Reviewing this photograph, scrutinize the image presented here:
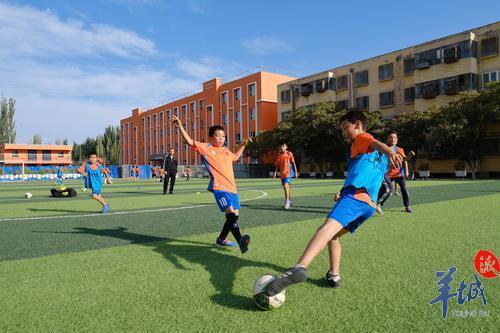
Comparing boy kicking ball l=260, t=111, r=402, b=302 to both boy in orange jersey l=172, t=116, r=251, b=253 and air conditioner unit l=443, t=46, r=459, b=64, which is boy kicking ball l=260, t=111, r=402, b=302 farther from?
air conditioner unit l=443, t=46, r=459, b=64

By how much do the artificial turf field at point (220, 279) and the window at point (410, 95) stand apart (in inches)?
1426

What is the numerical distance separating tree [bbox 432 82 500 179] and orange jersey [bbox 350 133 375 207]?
1232 inches

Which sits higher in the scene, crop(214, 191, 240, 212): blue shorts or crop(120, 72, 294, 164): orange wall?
crop(120, 72, 294, 164): orange wall

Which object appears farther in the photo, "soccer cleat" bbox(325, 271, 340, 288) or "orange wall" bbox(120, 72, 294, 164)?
"orange wall" bbox(120, 72, 294, 164)

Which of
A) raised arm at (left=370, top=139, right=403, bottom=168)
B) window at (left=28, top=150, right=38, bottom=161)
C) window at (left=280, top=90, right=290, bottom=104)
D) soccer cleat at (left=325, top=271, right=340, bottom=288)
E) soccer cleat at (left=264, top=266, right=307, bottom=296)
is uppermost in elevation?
window at (left=280, top=90, right=290, bottom=104)

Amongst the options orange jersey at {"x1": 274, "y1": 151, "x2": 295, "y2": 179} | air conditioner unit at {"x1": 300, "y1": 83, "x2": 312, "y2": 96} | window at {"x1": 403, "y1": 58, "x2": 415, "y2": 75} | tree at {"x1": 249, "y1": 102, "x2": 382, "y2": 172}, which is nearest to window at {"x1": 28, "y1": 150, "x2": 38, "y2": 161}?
tree at {"x1": 249, "y1": 102, "x2": 382, "y2": 172}

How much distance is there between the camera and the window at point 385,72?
42.1 m

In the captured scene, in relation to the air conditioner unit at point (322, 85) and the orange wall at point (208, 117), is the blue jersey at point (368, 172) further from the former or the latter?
the orange wall at point (208, 117)

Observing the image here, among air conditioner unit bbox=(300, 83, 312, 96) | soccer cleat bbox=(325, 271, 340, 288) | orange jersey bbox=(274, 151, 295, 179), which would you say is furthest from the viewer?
air conditioner unit bbox=(300, 83, 312, 96)

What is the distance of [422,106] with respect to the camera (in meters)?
38.5

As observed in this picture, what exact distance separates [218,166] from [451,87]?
3739 cm

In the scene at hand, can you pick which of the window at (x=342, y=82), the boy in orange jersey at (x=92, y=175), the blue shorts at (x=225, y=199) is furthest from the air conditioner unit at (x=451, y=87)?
the blue shorts at (x=225, y=199)

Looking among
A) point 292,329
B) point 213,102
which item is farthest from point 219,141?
point 213,102

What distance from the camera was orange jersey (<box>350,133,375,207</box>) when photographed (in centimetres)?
333
